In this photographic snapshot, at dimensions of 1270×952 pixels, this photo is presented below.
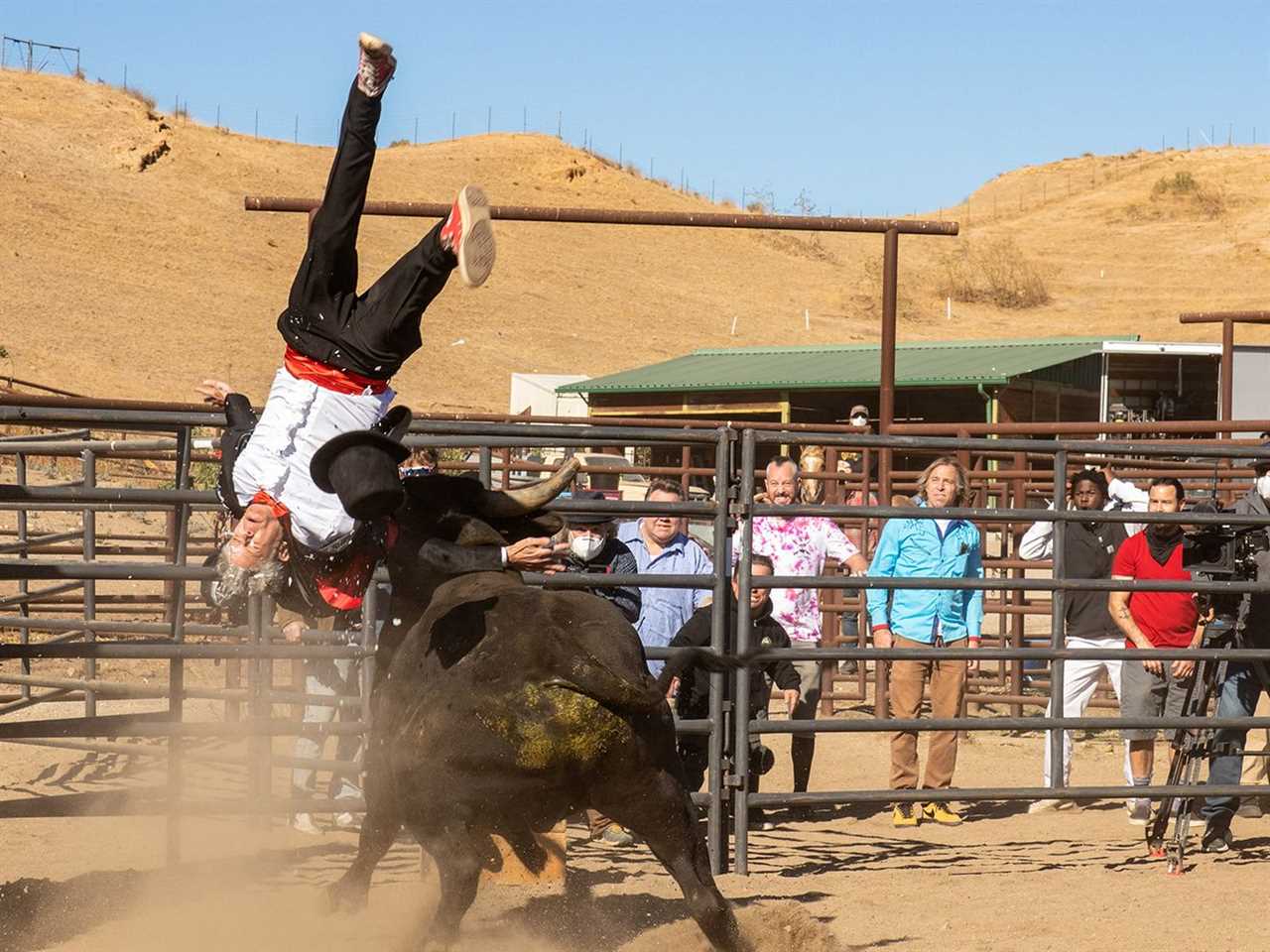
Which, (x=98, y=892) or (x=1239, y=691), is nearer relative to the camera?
(x=98, y=892)

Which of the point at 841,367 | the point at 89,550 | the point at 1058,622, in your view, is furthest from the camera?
the point at 841,367

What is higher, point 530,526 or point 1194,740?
point 530,526

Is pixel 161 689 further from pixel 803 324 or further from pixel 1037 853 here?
pixel 803 324

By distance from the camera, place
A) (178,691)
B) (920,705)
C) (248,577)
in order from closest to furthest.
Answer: (248,577)
(178,691)
(920,705)

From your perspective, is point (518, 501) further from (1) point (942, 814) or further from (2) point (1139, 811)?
(2) point (1139, 811)

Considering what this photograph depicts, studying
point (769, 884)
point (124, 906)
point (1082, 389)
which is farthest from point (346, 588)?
point (1082, 389)

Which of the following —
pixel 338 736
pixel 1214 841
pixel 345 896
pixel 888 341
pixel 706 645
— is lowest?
pixel 1214 841

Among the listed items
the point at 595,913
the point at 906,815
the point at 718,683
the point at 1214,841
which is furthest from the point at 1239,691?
the point at 595,913

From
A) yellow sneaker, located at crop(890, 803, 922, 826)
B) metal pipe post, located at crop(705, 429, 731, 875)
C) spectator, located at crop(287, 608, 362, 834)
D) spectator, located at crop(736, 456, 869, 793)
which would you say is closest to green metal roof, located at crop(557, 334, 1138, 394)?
spectator, located at crop(736, 456, 869, 793)

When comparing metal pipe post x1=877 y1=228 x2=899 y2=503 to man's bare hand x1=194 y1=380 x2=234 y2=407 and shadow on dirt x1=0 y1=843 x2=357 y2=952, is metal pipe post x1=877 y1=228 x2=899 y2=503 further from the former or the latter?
man's bare hand x1=194 y1=380 x2=234 y2=407

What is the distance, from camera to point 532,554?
4.52m

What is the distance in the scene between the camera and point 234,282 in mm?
42062

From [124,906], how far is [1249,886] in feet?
14.0

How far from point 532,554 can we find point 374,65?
56.9 inches
